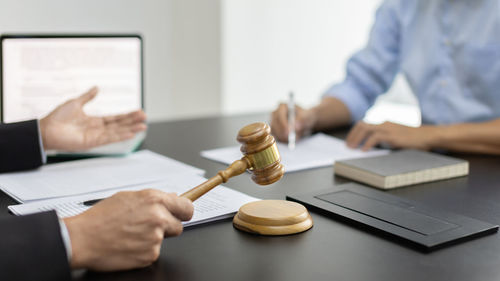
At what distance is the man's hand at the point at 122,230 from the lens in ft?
2.72

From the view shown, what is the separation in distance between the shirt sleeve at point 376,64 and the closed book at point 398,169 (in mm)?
830

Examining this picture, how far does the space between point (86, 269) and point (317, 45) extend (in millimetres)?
4480

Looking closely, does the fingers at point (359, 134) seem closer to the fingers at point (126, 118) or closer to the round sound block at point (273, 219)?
the fingers at point (126, 118)

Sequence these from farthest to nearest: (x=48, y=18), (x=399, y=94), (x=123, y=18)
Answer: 1. (x=399, y=94)
2. (x=123, y=18)
3. (x=48, y=18)

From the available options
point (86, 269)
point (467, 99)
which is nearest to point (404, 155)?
point (467, 99)

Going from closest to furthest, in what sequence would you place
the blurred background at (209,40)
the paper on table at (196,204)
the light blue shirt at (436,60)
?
the paper on table at (196,204) → the light blue shirt at (436,60) → the blurred background at (209,40)

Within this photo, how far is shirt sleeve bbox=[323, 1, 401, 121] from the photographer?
90.9 inches

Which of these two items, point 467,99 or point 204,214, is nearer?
point 204,214

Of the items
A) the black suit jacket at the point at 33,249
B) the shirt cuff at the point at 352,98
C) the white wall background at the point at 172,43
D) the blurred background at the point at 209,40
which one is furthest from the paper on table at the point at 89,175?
the white wall background at the point at 172,43

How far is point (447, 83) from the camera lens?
211cm

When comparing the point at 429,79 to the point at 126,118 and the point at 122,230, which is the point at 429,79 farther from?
the point at 122,230

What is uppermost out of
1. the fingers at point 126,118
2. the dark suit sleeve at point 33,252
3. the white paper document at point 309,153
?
the fingers at point 126,118

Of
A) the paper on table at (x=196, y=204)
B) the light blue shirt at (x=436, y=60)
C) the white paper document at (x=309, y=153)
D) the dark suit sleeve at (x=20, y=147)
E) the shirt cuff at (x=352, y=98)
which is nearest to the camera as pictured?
the paper on table at (x=196, y=204)

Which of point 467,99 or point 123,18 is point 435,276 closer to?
point 467,99
